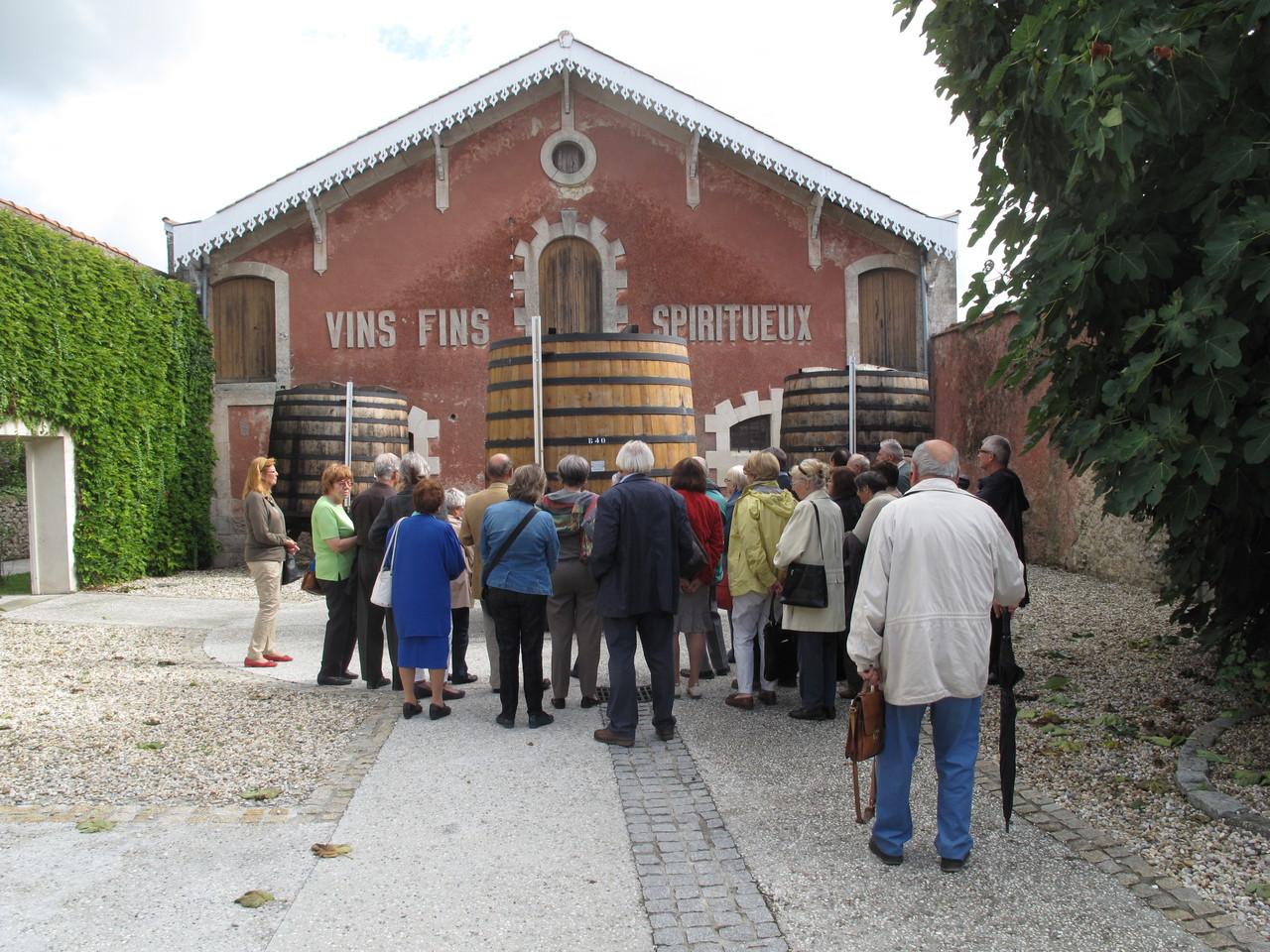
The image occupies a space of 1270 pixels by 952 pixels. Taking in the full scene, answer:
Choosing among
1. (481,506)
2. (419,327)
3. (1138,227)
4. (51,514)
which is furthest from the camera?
(419,327)

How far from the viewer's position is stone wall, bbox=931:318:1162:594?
10828mm

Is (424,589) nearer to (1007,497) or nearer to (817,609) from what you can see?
(817,609)

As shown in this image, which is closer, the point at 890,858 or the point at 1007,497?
the point at 890,858

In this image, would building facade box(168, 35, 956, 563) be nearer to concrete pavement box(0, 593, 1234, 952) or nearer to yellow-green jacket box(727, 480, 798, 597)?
yellow-green jacket box(727, 480, 798, 597)

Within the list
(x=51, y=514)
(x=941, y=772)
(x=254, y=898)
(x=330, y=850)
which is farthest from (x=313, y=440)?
(x=941, y=772)

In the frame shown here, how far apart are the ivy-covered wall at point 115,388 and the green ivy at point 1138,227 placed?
32.0ft

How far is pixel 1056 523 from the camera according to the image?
12391mm

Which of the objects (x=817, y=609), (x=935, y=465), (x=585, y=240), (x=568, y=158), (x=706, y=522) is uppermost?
(x=568, y=158)

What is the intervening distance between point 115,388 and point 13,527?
736 cm

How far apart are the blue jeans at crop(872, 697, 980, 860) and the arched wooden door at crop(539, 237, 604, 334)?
39.6ft

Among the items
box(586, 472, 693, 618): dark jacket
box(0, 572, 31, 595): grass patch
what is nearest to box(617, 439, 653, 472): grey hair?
box(586, 472, 693, 618): dark jacket

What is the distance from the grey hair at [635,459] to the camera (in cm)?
596

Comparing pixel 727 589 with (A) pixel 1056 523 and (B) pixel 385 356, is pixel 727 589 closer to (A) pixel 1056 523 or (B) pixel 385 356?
(A) pixel 1056 523

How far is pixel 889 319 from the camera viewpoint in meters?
15.7
